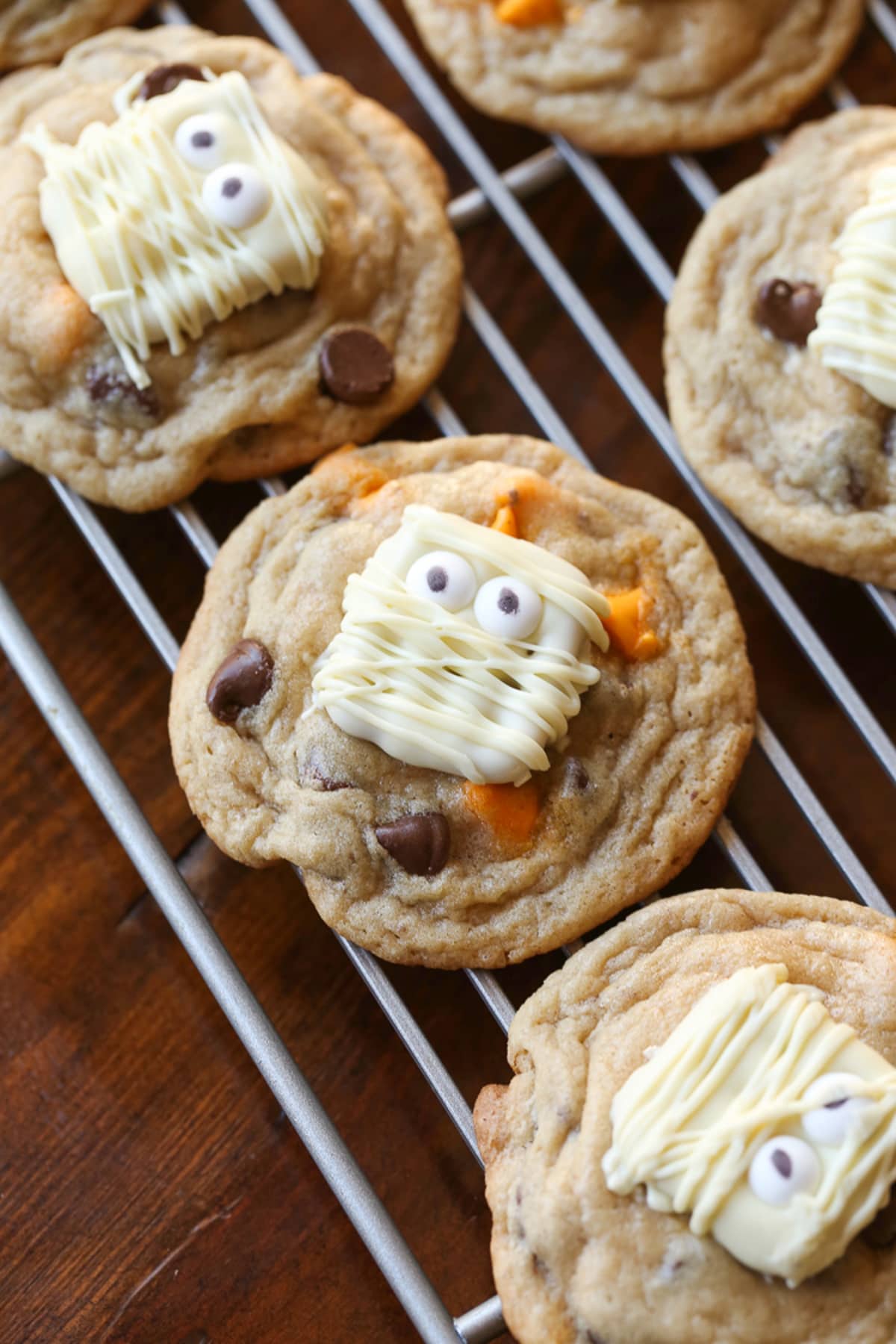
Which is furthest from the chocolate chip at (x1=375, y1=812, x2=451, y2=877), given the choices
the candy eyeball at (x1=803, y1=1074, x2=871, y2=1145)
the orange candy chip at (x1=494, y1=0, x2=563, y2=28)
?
the orange candy chip at (x1=494, y1=0, x2=563, y2=28)

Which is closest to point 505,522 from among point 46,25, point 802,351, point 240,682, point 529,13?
point 240,682

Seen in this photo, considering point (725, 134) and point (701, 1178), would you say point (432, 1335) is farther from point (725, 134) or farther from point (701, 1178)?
point (725, 134)

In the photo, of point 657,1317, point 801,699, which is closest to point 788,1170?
point 657,1317

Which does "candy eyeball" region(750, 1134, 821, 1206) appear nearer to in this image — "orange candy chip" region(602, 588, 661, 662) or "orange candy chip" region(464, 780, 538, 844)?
"orange candy chip" region(464, 780, 538, 844)

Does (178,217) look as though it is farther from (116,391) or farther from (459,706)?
(459,706)

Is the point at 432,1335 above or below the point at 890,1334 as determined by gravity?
above

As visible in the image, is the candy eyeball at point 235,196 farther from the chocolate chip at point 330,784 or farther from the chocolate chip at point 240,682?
the chocolate chip at point 330,784

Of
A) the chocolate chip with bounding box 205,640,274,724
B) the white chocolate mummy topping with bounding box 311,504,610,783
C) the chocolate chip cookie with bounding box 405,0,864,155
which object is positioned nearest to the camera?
the white chocolate mummy topping with bounding box 311,504,610,783
